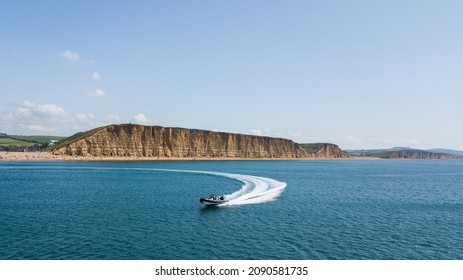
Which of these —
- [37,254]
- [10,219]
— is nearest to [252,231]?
[37,254]

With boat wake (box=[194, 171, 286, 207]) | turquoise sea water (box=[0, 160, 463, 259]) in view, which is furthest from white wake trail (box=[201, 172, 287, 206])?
turquoise sea water (box=[0, 160, 463, 259])

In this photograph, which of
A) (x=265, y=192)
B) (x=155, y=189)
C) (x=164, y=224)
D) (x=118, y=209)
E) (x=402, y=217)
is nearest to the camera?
(x=164, y=224)

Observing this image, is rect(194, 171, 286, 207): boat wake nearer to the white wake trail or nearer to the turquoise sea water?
the white wake trail

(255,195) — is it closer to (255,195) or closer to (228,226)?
(255,195)

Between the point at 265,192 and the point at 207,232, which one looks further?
the point at 265,192

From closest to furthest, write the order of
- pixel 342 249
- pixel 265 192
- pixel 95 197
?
pixel 342 249 → pixel 95 197 → pixel 265 192

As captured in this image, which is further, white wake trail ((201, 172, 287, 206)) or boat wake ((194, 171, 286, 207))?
white wake trail ((201, 172, 287, 206))

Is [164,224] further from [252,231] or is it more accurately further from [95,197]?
[95,197]

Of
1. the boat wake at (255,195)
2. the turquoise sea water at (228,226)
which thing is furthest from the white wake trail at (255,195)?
the turquoise sea water at (228,226)

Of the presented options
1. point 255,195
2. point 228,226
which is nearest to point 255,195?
point 255,195

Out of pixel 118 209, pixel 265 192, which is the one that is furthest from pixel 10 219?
pixel 265 192
